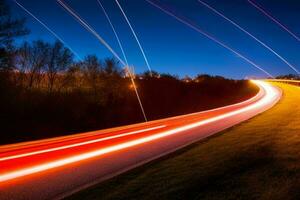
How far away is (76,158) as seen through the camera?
418 inches

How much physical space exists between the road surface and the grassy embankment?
0.67 metres

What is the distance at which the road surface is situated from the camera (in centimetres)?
791

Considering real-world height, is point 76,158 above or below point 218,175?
above

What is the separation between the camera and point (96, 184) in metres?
8.08

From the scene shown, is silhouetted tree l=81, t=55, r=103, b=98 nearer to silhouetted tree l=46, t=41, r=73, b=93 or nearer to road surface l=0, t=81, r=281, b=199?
silhouetted tree l=46, t=41, r=73, b=93

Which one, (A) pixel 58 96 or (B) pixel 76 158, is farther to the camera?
(A) pixel 58 96

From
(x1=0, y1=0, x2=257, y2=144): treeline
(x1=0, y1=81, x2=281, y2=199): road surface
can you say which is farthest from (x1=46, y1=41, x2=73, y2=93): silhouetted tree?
(x1=0, y1=81, x2=281, y2=199): road surface

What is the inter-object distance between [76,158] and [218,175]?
4.27 metres

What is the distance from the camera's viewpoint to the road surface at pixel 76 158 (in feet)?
26.0

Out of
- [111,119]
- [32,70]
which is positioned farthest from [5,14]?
[111,119]

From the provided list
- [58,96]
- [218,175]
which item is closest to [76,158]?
[218,175]

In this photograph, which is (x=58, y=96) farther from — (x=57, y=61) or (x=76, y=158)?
(x=76, y=158)

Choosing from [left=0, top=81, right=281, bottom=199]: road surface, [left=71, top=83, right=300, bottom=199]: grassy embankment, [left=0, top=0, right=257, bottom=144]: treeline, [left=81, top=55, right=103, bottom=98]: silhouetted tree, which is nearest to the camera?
[left=71, top=83, right=300, bottom=199]: grassy embankment

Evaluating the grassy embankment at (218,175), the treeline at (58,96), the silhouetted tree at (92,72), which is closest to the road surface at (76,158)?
the grassy embankment at (218,175)
